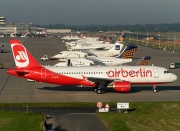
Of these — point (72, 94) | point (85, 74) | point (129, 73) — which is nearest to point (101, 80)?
point (85, 74)

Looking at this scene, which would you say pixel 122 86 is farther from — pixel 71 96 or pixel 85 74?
pixel 71 96

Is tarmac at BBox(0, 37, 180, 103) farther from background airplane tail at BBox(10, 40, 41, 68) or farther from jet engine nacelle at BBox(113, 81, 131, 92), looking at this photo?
background airplane tail at BBox(10, 40, 41, 68)

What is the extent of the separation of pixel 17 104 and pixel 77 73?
10.7 metres

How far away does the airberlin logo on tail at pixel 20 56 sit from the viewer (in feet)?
174

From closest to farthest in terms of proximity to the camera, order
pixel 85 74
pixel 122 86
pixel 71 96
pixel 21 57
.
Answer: pixel 71 96 → pixel 122 86 → pixel 21 57 → pixel 85 74

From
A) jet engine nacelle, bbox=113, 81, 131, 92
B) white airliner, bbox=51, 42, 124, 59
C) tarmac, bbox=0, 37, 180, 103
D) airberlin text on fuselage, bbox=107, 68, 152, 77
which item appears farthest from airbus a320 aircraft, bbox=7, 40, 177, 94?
white airliner, bbox=51, 42, 124, 59

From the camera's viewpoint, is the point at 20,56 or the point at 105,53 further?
the point at 105,53

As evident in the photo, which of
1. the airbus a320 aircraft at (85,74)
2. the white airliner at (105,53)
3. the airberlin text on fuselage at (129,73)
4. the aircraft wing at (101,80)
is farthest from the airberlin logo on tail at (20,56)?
the white airliner at (105,53)

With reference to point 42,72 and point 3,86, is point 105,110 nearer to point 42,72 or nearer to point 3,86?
point 42,72

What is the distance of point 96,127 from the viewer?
114ft

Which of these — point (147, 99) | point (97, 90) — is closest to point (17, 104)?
point (97, 90)

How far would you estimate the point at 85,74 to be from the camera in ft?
177

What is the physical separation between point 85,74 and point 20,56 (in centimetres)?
895

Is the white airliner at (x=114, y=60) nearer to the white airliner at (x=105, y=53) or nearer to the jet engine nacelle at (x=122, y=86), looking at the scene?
the white airliner at (x=105, y=53)
